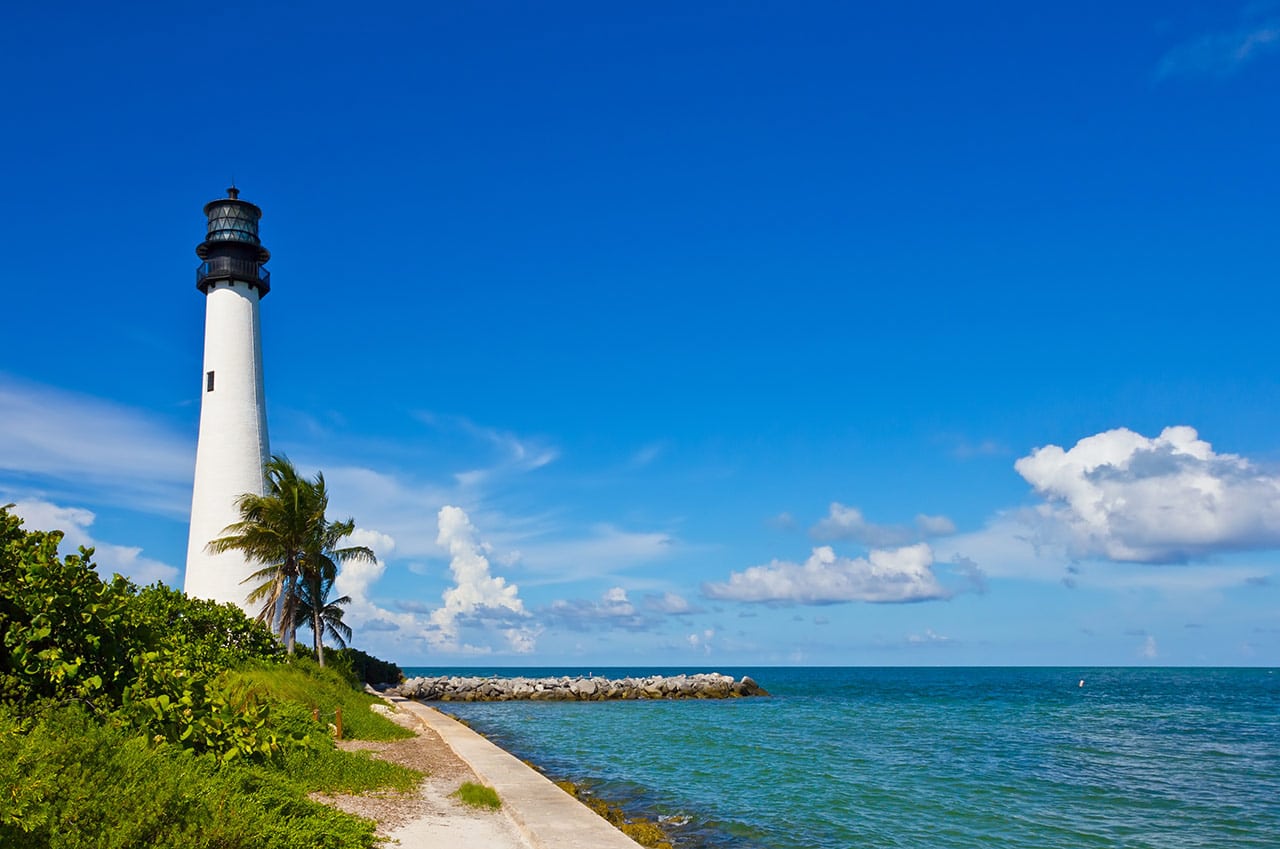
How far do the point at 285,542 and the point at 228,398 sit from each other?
552 cm

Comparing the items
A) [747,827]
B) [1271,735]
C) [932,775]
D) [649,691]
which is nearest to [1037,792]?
[932,775]

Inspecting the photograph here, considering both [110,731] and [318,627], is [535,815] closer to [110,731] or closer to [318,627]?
[110,731]

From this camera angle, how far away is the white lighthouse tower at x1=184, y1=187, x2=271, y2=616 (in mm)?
29516

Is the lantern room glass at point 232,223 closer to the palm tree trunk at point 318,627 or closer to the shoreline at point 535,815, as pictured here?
the palm tree trunk at point 318,627

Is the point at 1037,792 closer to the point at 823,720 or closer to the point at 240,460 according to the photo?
the point at 823,720

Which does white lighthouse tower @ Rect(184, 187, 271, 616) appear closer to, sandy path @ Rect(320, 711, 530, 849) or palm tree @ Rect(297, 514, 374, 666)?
palm tree @ Rect(297, 514, 374, 666)

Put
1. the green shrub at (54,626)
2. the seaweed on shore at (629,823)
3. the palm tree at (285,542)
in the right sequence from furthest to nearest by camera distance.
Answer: the palm tree at (285,542)
the seaweed on shore at (629,823)
the green shrub at (54,626)

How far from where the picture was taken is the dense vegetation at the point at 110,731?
19.7 feet

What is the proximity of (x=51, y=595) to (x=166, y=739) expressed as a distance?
5.09 feet

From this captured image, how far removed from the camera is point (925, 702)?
57.6 m

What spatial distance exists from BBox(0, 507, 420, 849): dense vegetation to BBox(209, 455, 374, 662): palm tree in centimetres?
2116

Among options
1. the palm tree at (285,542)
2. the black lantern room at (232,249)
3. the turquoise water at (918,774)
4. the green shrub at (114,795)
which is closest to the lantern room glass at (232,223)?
the black lantern room at (232,249)

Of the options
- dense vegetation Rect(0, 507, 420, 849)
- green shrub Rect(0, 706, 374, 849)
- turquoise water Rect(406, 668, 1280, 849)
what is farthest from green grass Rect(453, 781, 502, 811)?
green shrub Rect(0, 706, 374, 849)

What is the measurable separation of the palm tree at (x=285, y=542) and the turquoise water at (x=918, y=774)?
27.3ft
